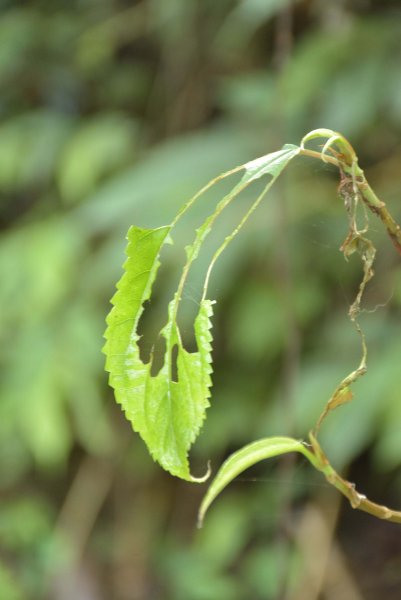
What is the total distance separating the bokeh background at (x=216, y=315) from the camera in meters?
1.26

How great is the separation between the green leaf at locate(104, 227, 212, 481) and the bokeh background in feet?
2.42

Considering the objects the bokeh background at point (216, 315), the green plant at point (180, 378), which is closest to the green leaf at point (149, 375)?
the green plant at point (180, 378)

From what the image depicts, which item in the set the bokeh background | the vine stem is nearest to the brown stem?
the vine stem

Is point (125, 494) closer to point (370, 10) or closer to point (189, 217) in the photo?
point (189, 217)

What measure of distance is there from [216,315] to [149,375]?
3.84ft

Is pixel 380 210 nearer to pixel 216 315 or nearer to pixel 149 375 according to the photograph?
pixel 149 375

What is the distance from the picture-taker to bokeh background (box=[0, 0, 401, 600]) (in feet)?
4.14

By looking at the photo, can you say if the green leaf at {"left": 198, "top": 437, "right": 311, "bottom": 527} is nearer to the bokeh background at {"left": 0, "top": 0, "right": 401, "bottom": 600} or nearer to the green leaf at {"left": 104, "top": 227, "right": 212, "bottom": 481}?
the green leaf at {"left": 104, "top": 227, "right": 212, "bottom": 481}

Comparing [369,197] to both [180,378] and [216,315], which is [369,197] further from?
[216,315]

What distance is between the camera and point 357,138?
136cm

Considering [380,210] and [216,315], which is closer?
[380,210]

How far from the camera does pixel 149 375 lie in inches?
12.6

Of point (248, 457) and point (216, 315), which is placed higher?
point (248, 457)

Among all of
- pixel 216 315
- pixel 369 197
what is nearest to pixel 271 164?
pixel 369 197
